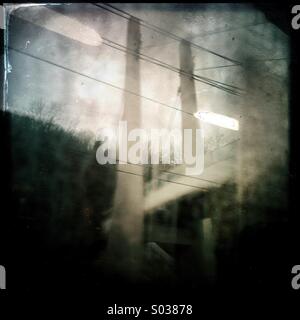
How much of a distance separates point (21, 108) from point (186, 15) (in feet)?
8.31

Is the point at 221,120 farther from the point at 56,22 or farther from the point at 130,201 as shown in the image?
the point at 56,22

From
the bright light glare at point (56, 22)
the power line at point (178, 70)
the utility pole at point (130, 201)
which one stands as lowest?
the utility pole at point (130, 201)

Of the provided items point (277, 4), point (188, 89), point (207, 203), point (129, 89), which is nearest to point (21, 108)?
point (129, 89)

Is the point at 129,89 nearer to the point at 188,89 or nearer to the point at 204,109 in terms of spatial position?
the point at 188,89

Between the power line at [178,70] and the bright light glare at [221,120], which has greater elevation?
the power line at [178,70]

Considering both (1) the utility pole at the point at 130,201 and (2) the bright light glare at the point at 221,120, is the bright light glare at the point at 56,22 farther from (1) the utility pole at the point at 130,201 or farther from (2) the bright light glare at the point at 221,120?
(2) the bright light glare at the point at 221,120

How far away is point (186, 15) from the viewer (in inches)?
153

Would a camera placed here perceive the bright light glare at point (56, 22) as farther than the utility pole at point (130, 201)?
Yes

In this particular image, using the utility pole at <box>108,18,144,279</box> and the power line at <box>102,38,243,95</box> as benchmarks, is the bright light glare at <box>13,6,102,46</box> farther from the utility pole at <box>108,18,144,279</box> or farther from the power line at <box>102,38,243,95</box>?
the utility pole at <box>108,18,144,279</box>

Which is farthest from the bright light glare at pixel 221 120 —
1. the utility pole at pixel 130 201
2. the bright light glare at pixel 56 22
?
the bright light glare at pixel 56 22

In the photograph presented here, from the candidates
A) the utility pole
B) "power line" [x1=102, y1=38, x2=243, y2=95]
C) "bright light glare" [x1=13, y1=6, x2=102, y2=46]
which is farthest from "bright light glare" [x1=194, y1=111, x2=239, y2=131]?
"bright light glare" [x1=13, y1=6, x2=102, y2=46]

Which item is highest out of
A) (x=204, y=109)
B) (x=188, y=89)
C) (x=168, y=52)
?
(x=168, y=52)

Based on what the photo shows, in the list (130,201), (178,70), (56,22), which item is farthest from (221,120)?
→ (56,22)

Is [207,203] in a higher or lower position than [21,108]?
lower
